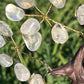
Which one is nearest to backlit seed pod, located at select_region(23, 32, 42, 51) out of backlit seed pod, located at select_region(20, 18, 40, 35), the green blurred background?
backlit seed pod, located at select_region(20, 18, 40, 35)

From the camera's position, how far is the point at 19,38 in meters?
1.14

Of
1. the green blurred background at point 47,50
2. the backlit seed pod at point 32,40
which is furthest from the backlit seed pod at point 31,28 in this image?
the green blurred background at point 47,50

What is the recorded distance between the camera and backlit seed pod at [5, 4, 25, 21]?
0.52 m

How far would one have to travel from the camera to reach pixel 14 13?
0.52m

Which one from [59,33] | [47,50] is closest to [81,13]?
[59,33]

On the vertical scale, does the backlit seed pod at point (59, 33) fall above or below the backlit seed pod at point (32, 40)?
above

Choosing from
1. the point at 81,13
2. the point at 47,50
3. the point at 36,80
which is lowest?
the point at 47,50

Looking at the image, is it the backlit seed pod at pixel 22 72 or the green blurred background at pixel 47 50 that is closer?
the backlit seed pod at pixel 22 72

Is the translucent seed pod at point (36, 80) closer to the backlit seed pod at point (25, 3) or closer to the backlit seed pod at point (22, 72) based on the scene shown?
the backlit seed pod at point (22, 72)

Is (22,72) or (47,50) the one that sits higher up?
(22,72)

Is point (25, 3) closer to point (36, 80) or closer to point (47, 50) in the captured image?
point (36, 80)

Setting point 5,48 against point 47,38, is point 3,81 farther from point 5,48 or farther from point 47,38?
point 47,38

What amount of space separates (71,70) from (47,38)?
0.64m

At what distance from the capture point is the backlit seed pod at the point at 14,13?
520 mm
